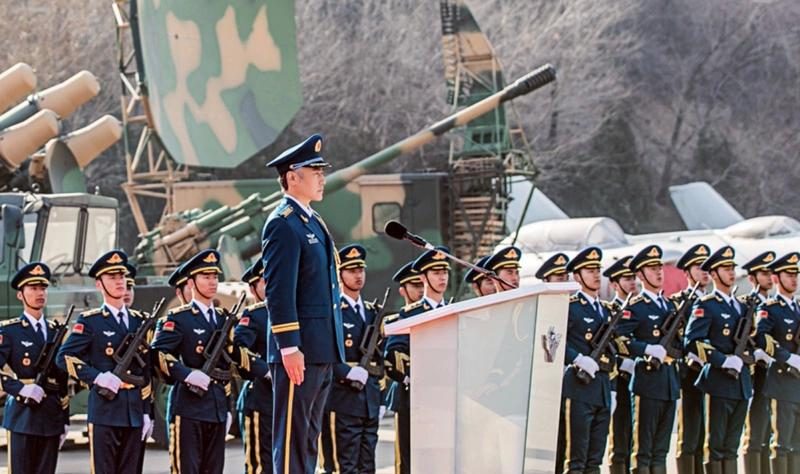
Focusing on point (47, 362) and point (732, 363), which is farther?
point (732, 363)

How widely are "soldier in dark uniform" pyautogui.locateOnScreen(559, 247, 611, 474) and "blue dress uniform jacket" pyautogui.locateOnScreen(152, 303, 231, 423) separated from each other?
6.11 ft

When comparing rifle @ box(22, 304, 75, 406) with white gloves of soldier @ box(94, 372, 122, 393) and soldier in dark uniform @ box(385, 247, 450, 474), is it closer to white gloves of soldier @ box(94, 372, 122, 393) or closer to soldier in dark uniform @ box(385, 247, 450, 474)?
white gloves of soldier @ box(94, 372, 122, 393)

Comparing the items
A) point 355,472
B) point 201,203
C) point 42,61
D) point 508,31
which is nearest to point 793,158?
point 508,31

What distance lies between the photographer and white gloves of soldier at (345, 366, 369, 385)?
808 cm

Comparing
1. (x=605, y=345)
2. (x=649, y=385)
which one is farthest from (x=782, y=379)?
(x=605, y=345)

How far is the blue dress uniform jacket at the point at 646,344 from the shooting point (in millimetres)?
8359

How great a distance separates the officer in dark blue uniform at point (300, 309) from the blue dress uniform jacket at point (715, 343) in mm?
3411

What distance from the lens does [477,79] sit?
19047 mm

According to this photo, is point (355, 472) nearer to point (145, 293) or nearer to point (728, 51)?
point (145, 293)

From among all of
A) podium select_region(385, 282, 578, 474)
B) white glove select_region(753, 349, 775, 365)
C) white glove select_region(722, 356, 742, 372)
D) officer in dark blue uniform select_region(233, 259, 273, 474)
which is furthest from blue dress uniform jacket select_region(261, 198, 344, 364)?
white glove select_region(753, 349, 775, 365)

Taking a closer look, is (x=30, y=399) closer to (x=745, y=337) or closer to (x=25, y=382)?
(x=25, y=382)

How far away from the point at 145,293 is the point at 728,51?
27.1m

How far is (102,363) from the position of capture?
7633 mm

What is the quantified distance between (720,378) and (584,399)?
87cm
